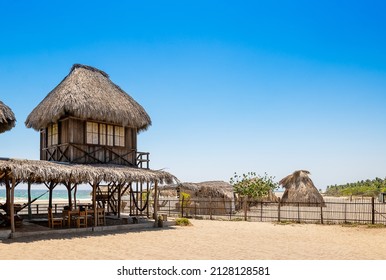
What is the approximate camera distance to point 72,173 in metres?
13.9

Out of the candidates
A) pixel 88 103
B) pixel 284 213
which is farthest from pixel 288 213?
pixel 88 103

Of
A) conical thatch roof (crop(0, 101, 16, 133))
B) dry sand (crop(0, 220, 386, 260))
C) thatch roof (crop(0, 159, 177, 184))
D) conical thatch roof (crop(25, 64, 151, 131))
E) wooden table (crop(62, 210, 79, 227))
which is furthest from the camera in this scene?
conical thatch roof (crop(25, 64, 151, 131))

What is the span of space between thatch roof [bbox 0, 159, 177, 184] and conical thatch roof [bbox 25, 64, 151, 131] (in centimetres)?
266

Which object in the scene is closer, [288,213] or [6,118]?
[6,118]

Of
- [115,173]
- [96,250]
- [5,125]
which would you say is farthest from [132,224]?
[5,125]

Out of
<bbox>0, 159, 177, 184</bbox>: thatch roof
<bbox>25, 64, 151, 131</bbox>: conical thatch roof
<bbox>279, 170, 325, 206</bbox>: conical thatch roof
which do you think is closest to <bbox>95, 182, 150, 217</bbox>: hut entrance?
<bbox>0, 159, 177, 184</bbox>: thatch roof

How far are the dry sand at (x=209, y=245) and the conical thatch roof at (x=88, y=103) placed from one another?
538 centimetres

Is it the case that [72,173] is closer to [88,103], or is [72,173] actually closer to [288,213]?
[88,103]

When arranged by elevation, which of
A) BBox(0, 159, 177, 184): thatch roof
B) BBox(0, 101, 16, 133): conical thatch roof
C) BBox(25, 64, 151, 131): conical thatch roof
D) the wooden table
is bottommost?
the wooden table

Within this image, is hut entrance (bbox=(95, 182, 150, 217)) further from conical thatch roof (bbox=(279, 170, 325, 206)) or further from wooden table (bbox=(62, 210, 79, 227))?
conical thatch roof (bbox=(279, 170, 325, 206))

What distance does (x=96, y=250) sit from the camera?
35.6 ft

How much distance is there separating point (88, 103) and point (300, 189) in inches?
771

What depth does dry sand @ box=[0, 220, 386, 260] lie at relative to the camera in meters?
10.0

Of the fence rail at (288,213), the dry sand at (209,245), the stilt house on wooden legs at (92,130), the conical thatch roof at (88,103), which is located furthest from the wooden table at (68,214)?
Result: the fence rail at (288,213)
